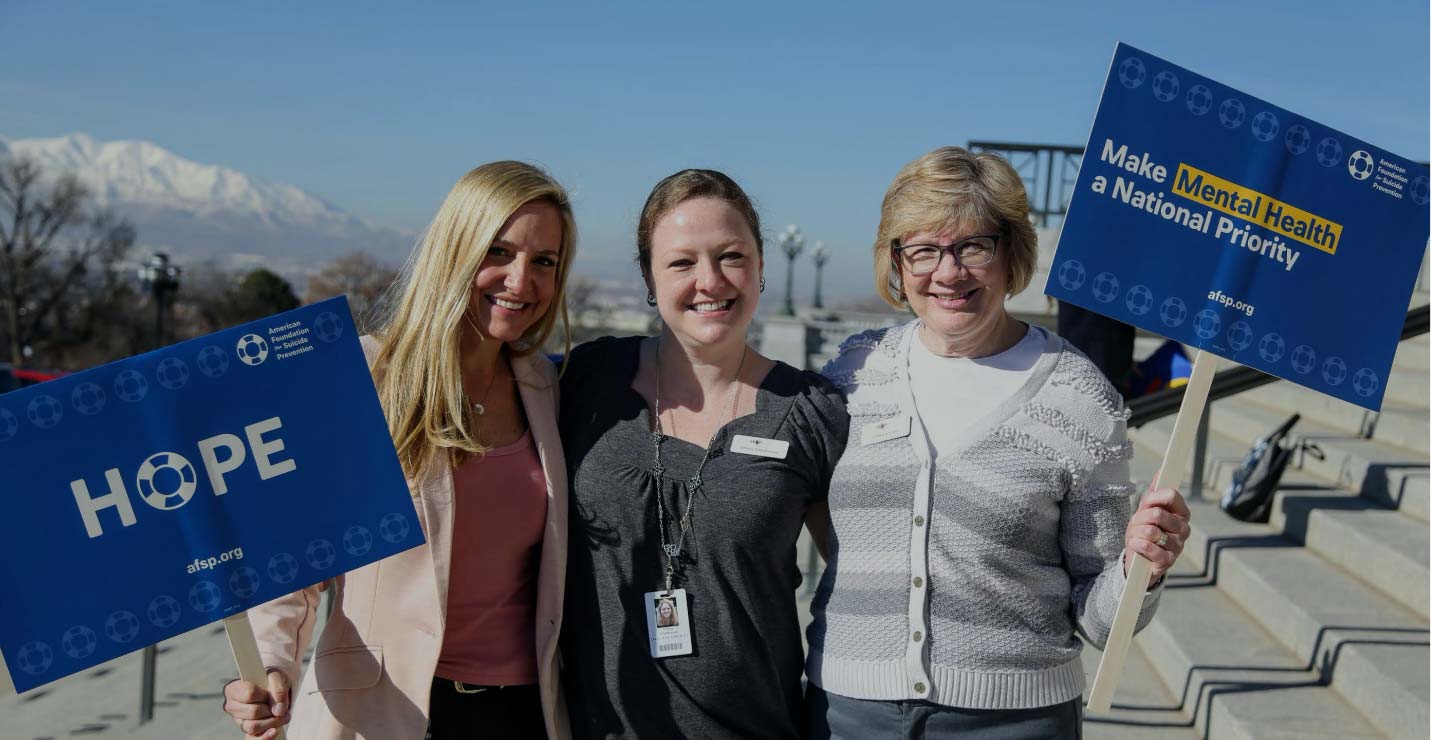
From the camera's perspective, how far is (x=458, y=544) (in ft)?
7.34

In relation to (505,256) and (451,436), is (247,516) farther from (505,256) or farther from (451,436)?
(505,256)

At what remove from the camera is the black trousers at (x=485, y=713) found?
2227mm

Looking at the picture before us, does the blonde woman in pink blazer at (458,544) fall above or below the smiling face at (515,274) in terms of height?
below

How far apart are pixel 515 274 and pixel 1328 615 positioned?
10.1ft

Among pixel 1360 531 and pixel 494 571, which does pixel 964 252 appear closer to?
pixel 494 571

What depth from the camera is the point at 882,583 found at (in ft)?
7.10

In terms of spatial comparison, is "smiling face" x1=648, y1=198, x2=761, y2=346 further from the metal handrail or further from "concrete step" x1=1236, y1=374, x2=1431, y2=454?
"concrete step" x1=1236, y1=374, x2=1431, y2=454

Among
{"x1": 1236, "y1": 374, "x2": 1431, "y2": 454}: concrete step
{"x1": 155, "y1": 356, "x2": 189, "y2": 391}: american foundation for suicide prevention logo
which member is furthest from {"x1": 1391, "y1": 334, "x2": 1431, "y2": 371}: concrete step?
{"x1": 155, "y1": 356, "x2": 189, "y2": 391}: american foundation for suicide prevention logo

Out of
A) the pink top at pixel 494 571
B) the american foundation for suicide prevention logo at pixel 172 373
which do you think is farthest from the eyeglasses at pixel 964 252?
the american foundation for suicide prevention logo at pixel 172 373

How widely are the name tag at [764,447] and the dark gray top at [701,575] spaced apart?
1 cm

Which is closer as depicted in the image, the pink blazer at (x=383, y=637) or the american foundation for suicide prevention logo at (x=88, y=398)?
the american foundation for suicide prevention logo at (x=88, y=398)

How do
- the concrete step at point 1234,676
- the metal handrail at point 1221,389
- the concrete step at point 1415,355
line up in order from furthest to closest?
the concrete step at point 1415,355, the metal handrail at point 1221,389, the concrete step at point 1234,676

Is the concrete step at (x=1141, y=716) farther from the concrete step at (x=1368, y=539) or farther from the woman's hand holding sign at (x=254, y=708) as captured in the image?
the woman's hand holding sign at (x=254, y=708)

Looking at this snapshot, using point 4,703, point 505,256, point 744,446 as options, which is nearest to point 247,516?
point 505,256
